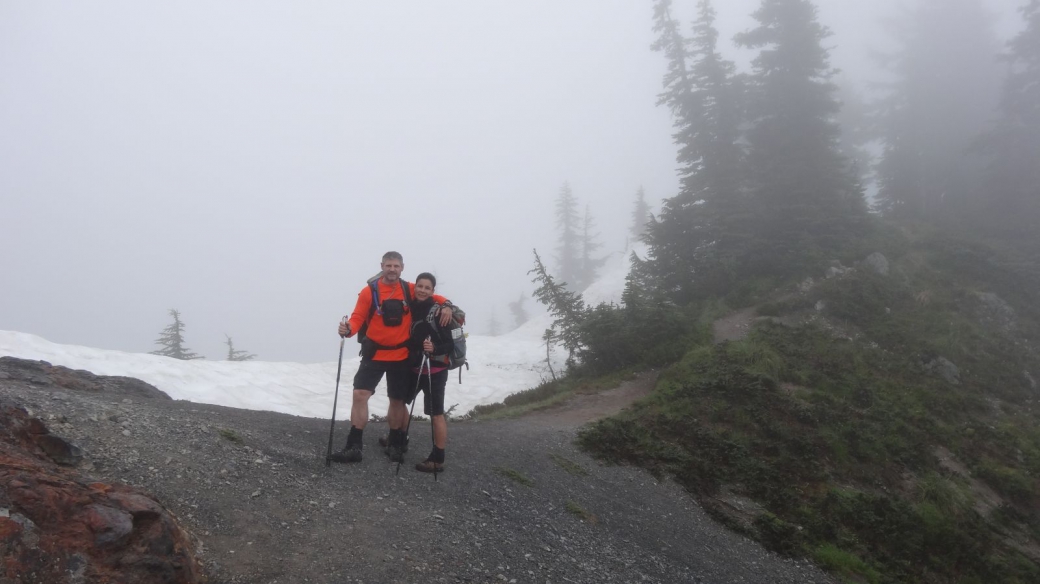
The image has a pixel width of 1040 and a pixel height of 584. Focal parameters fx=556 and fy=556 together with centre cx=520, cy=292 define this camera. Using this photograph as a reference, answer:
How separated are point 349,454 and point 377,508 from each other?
4.04 feet

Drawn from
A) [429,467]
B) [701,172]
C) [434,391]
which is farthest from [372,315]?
[701,172]

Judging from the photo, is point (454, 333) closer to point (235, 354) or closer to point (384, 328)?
point (384, 328)

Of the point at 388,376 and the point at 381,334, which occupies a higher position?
the point at 381,334

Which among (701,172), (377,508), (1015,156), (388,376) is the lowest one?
(377,508)

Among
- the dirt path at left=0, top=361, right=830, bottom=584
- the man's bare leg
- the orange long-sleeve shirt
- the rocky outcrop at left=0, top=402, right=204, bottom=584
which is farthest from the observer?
the orange long-sleeve shirt

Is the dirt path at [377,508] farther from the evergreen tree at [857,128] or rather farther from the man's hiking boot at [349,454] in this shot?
the evergreen tree at [857,128]

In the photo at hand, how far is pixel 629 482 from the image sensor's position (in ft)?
30.2

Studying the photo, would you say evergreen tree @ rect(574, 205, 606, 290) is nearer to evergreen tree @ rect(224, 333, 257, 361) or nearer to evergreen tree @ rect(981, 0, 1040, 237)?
evergreen tree @ rect(224, 333, 257, 361)

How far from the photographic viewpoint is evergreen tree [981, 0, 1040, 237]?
23859 millimetres

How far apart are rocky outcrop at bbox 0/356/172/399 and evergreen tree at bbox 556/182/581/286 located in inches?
2092

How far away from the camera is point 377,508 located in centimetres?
591

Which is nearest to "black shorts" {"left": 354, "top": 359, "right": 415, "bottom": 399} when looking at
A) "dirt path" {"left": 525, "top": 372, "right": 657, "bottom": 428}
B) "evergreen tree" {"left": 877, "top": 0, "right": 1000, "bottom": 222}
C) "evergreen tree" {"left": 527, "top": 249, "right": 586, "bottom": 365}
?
"dirt path" {"left": 525, "top": 372, "right": 657, "bottom": 428}

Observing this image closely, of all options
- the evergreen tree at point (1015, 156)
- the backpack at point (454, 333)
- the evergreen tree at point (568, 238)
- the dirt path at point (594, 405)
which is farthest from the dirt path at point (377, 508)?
the evergreen tree at point (568, 238)

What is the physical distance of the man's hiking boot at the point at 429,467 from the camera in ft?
23.7
